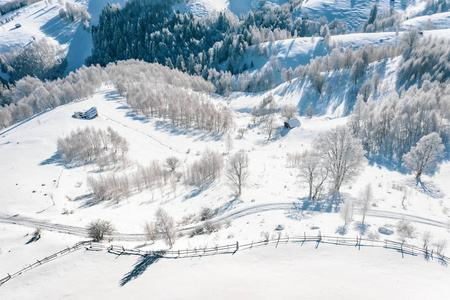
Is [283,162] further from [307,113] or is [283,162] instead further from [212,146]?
[307,113]

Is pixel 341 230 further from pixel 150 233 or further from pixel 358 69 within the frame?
pixel 358 69

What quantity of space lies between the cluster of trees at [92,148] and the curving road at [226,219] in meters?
24.9

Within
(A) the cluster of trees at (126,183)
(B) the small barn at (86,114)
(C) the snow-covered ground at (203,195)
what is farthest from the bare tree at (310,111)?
(B) the small barn at (86,114)

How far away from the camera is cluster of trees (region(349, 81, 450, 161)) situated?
60.2m

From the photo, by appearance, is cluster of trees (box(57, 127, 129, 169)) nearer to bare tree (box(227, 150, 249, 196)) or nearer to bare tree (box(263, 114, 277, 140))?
bare tree (box(227, 150, 249, 196))

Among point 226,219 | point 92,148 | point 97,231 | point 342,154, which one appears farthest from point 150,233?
point 92,148

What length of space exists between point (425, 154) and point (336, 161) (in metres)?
22.7

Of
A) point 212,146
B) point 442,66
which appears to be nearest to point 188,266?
point 212,146

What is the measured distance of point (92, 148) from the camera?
6431 cm

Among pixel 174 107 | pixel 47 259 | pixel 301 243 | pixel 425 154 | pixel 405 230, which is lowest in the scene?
pixel 425 154

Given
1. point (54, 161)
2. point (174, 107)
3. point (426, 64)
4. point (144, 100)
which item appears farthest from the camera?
point (144, 100)

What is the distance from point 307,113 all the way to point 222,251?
9596 centimetres

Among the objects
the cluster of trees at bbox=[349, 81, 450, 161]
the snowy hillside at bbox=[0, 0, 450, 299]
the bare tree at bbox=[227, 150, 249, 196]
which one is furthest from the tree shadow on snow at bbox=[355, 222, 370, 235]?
the cluster of trees at bbox=[349, 81, 450, 161]

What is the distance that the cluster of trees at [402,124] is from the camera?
60.2m
